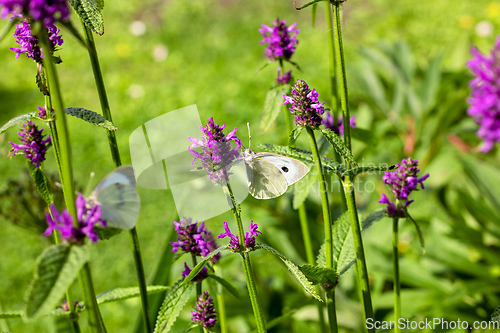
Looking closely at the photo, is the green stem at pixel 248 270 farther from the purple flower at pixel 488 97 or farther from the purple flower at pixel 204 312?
the purple flower at pixel 488 97

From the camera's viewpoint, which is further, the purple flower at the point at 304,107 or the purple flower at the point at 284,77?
the purple flower at the point at 284,77

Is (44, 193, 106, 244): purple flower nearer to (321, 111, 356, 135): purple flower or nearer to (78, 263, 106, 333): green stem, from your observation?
(78, 263, 106, 333): green stem

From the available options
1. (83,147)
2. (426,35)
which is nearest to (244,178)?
(83,147)

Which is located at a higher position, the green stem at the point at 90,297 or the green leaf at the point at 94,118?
the green leaf at the point at 94,118

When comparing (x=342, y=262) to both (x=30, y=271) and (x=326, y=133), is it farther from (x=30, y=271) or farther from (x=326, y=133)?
(x=30, y=271)

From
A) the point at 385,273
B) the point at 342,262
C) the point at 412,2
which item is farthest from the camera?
the point at 412,2

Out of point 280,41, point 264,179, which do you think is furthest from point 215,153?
point 280,41

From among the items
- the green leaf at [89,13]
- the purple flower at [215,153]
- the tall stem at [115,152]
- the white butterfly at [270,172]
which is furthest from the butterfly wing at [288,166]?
the green leaf at [89,13]
